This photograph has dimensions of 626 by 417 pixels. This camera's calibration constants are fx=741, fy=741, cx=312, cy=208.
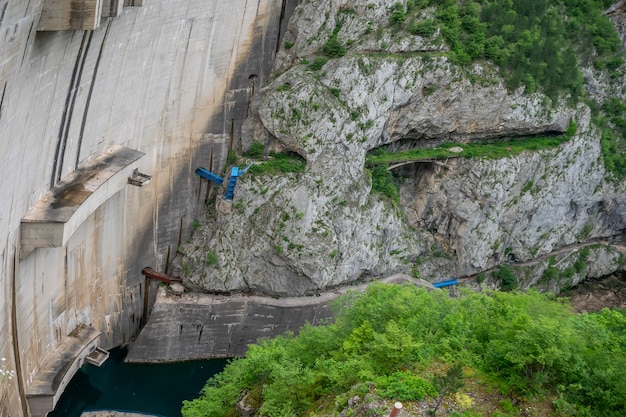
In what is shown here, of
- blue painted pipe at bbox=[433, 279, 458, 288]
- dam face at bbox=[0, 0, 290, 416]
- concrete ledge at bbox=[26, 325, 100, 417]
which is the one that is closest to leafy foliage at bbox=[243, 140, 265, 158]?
dam face at bbox=[0, 0, 290, 416]

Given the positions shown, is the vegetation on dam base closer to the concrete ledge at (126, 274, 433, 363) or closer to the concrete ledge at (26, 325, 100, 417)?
the concrete ledge at (26, 325, 100, 417)

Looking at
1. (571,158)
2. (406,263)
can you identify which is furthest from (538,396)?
(571,158)

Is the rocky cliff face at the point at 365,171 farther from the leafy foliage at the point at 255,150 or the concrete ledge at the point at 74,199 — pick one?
the concrete ledge at the point at 74,199

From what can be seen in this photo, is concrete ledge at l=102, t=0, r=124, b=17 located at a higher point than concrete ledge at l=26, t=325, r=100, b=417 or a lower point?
higher

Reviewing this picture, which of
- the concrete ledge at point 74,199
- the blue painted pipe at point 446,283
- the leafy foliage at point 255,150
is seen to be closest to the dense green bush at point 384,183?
the blue painted pipe at point 446,283

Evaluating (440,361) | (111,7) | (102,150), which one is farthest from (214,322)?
(440,361)

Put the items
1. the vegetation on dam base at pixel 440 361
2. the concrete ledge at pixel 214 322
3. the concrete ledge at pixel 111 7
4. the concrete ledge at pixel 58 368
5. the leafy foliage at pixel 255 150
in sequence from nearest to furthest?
the vegetation on dam base at pixel 440 361, the concrete ledge at pixel 111 7, the concrete ledge at pixel 58 368, the concrete ledge at pixel 214 322, the leafy foliage at pixel 255 150
